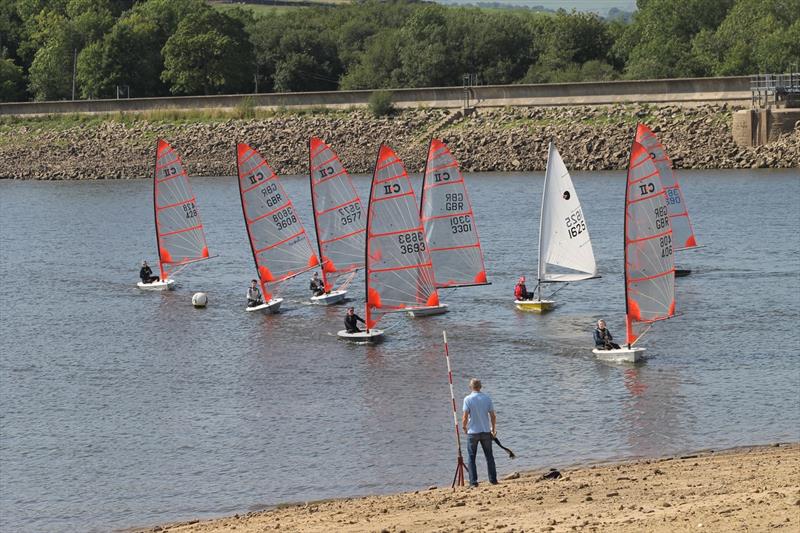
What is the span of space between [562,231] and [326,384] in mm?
14260

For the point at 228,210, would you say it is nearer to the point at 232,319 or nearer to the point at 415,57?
the point at 232,319

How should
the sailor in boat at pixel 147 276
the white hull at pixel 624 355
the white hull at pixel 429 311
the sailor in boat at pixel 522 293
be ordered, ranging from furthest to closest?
the sailor in boat at pixel 147 276, the sailor in boat at pixel 522 293, the white hull at pixel 429 311, the white hull at pixel 624 355

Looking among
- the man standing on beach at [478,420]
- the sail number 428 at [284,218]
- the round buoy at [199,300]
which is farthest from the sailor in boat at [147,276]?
the man standing on beach at [478,420]

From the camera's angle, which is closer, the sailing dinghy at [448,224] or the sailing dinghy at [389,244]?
the sailing dinghy at [389,244]

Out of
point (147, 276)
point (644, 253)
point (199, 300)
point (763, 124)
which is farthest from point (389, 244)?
point (763, 124)

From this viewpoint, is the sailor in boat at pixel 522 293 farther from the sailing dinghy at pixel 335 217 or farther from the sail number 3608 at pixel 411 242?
the sailing dinghy at pixel 335 217

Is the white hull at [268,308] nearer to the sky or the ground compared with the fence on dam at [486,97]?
nearer to the ground

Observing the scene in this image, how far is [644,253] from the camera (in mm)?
40531

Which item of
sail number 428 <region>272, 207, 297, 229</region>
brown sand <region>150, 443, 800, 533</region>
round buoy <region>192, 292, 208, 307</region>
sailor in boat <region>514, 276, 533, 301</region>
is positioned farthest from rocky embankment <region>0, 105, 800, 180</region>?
brown sand <region>150, 443, 800, 533</region>

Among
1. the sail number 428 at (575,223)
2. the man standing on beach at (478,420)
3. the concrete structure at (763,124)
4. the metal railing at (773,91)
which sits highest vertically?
the metal railing at (773,91)

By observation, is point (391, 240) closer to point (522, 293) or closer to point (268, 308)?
point (522, 293)

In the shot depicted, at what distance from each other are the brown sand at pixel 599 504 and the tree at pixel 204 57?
111 m

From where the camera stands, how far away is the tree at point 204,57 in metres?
135

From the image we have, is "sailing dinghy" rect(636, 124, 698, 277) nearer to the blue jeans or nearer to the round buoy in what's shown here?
the round buoy
